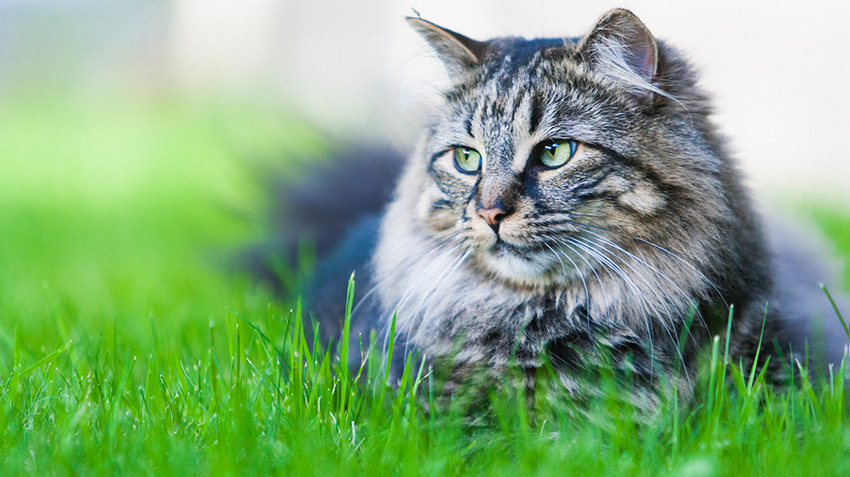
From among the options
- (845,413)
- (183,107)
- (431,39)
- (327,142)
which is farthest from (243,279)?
(183,107)

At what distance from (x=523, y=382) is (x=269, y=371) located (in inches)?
26.0

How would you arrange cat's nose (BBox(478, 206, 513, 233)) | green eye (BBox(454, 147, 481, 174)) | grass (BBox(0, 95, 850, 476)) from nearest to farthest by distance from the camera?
grass (BBox(0, 95, 850, 476)) → cat's nose (BBox(478, 206, 513, 233)) → green eye (BBox(454, 147, 481, 174))

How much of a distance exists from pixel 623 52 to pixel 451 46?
470mm

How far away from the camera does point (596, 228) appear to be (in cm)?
165

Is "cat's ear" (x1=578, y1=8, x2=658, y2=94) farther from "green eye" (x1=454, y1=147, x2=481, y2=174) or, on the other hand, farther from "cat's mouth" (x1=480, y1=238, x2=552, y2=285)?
"cat's mouth" (x1=480, y1=238, x2=552, y2=285)

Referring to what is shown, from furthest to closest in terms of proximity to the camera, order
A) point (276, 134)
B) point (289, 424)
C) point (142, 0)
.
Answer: point (142, 0) < point (276, 134) < point (289, 424)

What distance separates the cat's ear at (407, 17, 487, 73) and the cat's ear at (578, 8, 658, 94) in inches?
12.0

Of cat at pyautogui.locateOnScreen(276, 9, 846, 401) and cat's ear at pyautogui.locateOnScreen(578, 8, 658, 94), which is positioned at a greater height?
cat's ear at pyautogui.locateOnScreen(578, 8, 658, 94)

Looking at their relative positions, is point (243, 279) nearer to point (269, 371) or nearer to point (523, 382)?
point (269, 371)

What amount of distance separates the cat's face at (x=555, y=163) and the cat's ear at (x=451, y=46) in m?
0.11

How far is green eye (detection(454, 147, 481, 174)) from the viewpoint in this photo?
180cm

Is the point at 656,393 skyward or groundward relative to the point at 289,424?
skyward

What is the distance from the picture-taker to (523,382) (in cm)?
164

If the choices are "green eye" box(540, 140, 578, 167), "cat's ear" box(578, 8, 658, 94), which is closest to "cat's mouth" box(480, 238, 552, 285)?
"green eye" box(540, 140, 578, 167)
